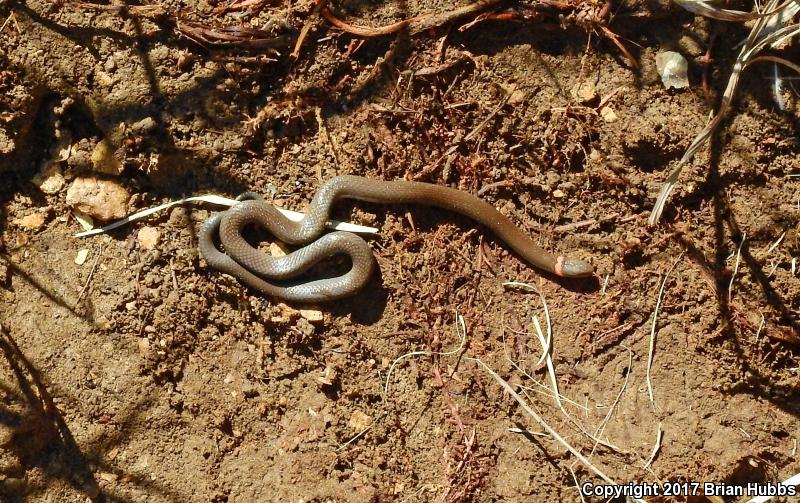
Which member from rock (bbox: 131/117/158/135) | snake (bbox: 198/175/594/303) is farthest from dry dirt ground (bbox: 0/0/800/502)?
snake (bbox: 198/175/594/303)

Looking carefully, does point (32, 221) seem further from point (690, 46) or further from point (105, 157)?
point (690, 46)

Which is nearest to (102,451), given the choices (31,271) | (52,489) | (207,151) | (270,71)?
(52,489)

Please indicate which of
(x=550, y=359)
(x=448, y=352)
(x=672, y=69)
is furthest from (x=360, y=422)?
(x=672, y=69)

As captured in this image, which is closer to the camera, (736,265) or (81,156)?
(736,265)

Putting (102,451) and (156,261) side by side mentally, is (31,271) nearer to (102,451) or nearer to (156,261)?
(156,261)

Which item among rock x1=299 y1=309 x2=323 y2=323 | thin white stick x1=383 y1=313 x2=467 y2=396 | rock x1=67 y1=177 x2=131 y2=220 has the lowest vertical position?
thin white stick x1=383 y1=313 x2=467 y2=396

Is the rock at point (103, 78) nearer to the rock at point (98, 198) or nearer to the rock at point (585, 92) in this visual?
the rock at point (98, 198)

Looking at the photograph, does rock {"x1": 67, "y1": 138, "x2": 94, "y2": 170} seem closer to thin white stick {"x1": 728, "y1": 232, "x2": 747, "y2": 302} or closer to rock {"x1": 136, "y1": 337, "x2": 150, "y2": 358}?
rock {"x1": 136, "y1": 337, "x2": 150, "y2": 358}
